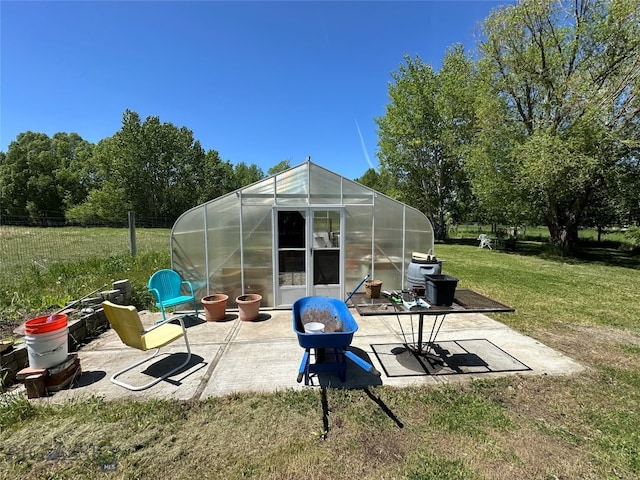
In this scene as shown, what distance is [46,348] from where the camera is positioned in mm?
3002

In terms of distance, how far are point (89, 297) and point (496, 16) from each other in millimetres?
18328

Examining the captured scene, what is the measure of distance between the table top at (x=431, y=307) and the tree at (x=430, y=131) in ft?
49.2

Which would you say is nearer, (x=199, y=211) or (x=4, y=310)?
(x=4, y=310)

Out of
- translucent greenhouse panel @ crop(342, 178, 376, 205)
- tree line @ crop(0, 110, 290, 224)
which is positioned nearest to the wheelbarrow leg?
translucent greenhouse panel @ crop(342, 178, 376, 205)

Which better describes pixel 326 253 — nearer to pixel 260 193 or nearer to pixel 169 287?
pixel 260 193

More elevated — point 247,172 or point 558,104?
point 247,172

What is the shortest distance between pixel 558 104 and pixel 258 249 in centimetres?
1447

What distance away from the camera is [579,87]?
11344 mm

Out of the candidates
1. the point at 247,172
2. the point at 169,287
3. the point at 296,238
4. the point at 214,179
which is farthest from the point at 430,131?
the point at 247,172

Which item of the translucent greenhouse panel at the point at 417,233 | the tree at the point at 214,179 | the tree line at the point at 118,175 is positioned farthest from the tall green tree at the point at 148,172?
the translucent greenhouse panel at the point at 417,233

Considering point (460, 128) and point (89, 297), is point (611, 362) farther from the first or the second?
point (460, 128)

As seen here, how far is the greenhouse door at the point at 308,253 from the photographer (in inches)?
224

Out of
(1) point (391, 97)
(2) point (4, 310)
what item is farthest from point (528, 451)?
(1) point (391, 97)

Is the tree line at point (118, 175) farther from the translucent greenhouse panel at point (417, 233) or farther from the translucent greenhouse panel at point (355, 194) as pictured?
the translucent greenhouse panel at point (417, 233)
